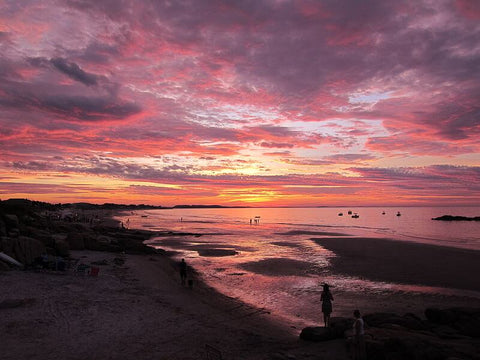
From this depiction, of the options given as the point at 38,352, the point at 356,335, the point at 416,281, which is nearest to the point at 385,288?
the point at 416,281

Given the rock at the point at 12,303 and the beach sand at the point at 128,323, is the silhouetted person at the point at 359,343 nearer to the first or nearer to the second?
the beach sand at the point at 128,323

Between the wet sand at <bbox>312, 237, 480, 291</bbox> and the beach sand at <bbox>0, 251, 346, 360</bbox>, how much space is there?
15.5 meters

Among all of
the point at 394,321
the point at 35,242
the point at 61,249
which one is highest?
the point at 35,242

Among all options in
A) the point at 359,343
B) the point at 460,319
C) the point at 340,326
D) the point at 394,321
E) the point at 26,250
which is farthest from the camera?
the point at 26,250

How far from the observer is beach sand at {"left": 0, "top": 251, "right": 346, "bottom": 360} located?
11.8 m

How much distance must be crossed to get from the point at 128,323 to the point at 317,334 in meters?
8.50

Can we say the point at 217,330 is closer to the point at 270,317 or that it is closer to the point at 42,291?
the point at 270,317

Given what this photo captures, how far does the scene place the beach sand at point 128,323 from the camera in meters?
11.8

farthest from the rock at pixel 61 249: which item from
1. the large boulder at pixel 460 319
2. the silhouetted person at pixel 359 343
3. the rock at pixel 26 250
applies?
the large boulder at pixel 460 319

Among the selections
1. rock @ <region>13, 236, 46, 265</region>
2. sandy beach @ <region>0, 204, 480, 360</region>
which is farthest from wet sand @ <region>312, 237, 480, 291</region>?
rock @ <region>13, 236, 46, 265</region>

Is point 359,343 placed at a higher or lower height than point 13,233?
lower

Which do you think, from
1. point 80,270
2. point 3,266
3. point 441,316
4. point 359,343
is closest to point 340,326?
point 359,343

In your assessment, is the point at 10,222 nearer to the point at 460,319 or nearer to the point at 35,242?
the point at 35,242

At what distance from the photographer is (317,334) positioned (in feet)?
43.4
